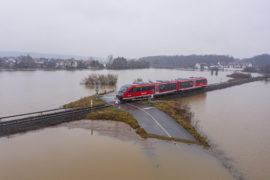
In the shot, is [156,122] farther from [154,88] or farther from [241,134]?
[154,88]

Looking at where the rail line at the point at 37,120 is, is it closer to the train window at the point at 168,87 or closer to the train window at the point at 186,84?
the train window at the point at 168,87

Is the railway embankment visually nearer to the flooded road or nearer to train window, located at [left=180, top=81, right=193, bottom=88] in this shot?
the flooded road

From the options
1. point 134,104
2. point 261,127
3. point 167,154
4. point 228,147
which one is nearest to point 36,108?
point 134,104

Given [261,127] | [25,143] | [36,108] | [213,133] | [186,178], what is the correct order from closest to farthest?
1. [186,178]
2. [25,143]
3. [213,133]
4. [261,127]
5. [36,108]

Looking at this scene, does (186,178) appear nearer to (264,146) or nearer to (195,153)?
(195,153)

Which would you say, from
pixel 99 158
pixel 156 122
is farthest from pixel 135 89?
pixel 99 158

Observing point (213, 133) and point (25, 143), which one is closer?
point (25, 143)

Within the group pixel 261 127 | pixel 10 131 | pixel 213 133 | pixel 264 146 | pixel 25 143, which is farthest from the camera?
pixel 261 127

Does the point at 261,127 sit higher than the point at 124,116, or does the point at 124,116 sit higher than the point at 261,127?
the point at 124,116

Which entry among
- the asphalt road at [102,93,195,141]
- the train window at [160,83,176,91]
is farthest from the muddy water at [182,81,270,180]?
the train window at [160,83,176,91]
